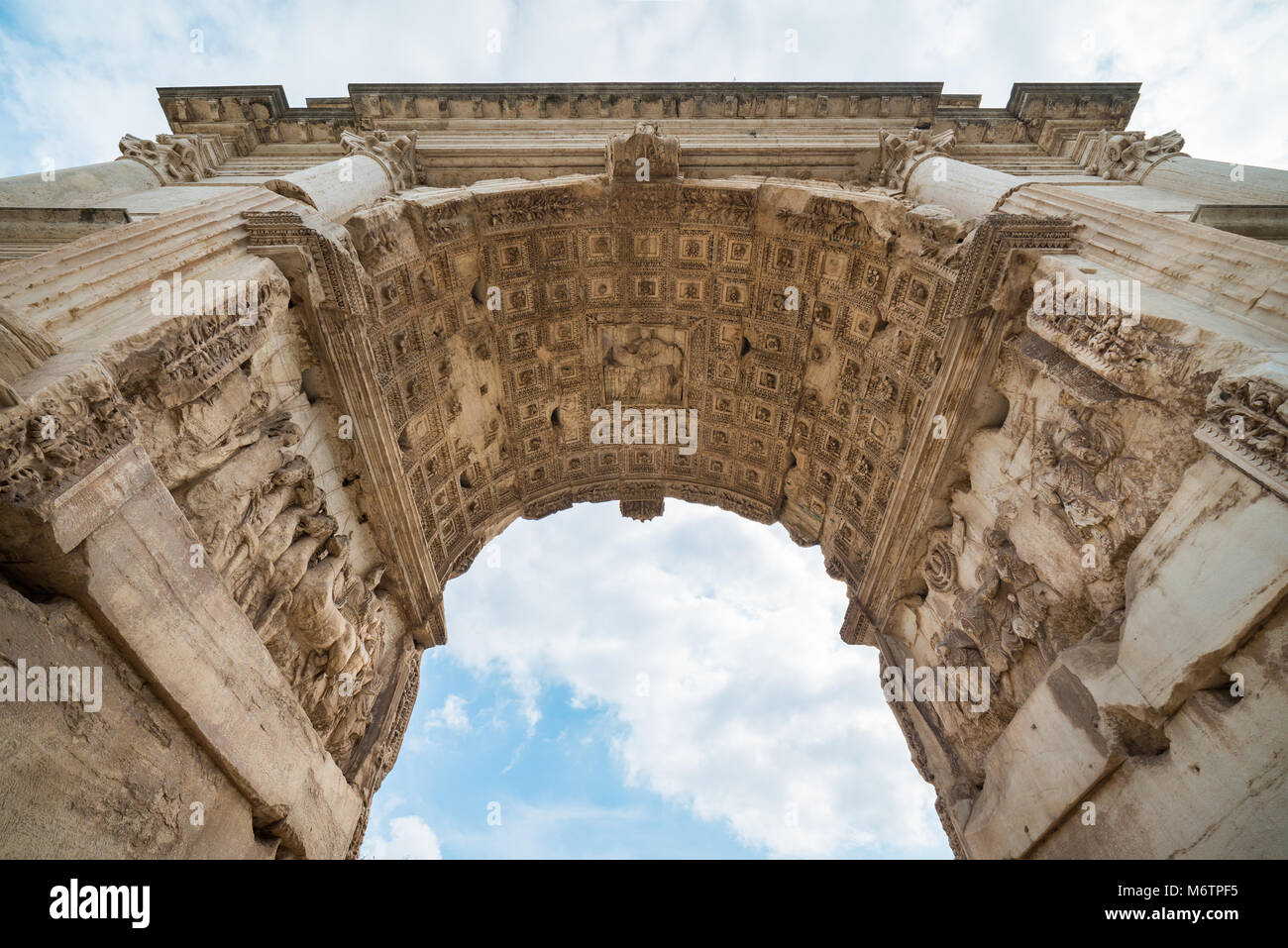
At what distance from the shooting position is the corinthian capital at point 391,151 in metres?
9.05

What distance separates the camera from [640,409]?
11.1 metres

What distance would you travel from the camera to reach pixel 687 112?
1088cm

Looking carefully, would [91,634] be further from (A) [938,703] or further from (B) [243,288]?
(A) [938,703]

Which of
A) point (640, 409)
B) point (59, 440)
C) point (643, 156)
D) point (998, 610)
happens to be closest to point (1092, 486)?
point (998, 610)

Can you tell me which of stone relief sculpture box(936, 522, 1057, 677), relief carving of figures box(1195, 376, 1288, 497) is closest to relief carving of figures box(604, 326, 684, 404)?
stone relief sculpture box(936, 522, 1057, 677)

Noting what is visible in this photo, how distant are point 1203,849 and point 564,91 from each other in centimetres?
1282

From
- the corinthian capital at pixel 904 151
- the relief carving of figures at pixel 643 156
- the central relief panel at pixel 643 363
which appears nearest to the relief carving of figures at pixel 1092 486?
the corinthian capital at pixel 904 151

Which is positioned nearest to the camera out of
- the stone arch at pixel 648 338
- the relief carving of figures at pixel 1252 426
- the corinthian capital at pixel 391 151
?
the relief carving of figures at pixel 1252 426

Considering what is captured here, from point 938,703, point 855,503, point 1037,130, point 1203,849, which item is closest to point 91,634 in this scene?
point 1203,849

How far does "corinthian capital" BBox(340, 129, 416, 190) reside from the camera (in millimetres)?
9055

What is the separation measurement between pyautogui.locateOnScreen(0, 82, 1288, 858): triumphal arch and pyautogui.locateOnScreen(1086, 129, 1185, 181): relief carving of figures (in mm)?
63

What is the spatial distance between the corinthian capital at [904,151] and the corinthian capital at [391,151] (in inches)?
303

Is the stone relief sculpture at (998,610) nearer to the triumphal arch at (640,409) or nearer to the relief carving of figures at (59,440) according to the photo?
the triumphal arch at (640,409)
